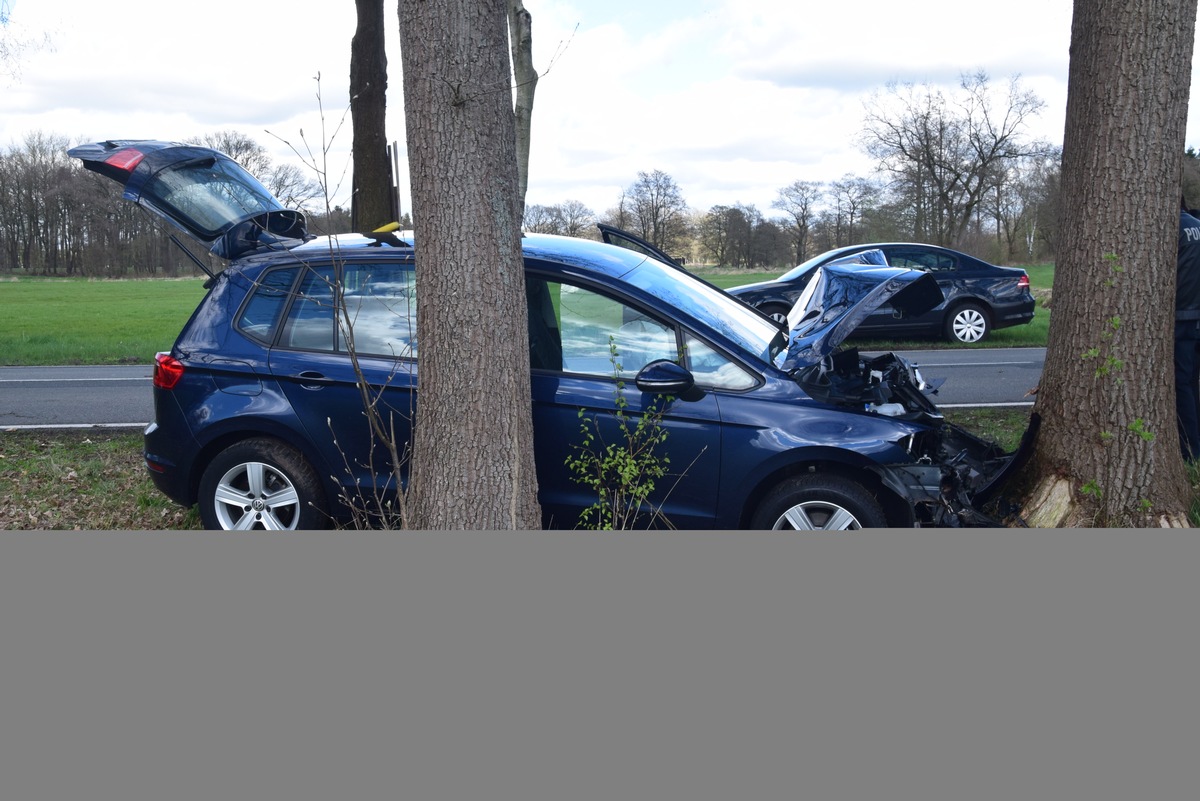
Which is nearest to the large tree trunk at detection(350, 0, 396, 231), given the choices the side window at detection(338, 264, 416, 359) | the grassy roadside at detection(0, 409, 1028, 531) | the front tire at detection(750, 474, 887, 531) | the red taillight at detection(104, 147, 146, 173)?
the grassy roadside at detection(0, 409, 1028, 531)

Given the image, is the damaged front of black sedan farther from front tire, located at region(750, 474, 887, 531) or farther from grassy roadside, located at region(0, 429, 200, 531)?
grassy roadside, located at region(0, 429, 200, 531)

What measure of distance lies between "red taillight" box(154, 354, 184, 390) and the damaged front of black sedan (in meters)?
3.20

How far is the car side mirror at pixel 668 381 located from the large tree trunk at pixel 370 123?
6.27m

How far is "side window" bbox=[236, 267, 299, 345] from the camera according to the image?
5.45 meters

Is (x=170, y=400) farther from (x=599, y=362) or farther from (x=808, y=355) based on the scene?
(x=808, y=355)

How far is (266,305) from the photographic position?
5.49m

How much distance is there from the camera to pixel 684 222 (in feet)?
102

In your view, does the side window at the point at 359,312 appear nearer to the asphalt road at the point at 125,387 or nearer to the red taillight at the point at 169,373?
the red taillight at the point at 169,373

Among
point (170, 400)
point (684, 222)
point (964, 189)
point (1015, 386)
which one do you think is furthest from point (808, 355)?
point (964, 189)

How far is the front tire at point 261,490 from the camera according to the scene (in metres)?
5.25

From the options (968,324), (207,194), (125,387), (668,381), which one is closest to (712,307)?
(668,381)

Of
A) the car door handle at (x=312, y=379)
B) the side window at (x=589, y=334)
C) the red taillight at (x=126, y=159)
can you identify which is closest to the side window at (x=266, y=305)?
the car door handle at (x=312, y=379)

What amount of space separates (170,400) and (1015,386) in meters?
9.09

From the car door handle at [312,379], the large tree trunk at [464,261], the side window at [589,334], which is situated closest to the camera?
the large tree trunk at [464,261]
